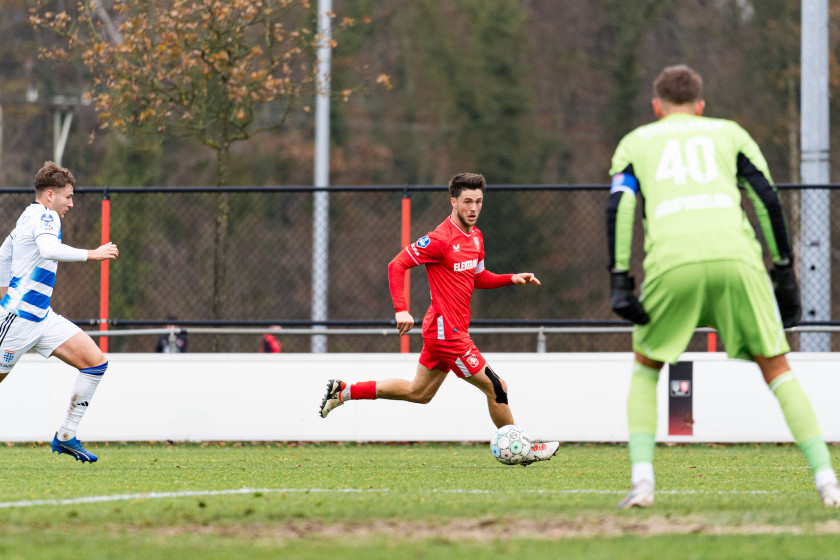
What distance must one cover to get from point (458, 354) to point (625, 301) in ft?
10.9

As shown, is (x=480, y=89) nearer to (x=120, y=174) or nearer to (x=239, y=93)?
(x=120, y=174)

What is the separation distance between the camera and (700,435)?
38.3 ft

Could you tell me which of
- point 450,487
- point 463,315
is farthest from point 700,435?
point 450,487

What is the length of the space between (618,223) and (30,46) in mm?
29512

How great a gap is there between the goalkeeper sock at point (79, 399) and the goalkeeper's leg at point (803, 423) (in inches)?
200

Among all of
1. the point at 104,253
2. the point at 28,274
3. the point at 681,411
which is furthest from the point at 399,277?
the point at 681,411

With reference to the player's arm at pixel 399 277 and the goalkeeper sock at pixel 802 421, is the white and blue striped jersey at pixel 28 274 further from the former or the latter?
the goalkeeper sock at pixel 802 421

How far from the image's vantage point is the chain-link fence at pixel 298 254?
1262 cm

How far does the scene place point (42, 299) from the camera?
859cm

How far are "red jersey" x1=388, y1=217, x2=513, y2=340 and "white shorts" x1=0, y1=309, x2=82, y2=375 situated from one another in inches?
93.7

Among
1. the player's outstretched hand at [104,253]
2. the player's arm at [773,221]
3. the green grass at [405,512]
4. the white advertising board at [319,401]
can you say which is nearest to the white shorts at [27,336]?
the green grass at [405,512]

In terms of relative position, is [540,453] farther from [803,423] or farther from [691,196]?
[691,196]

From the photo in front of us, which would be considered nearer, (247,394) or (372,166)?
(247,394)

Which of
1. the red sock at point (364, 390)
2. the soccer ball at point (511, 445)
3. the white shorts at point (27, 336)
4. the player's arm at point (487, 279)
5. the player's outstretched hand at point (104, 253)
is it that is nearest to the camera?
the player's outstretched hand at point (104, 253)
